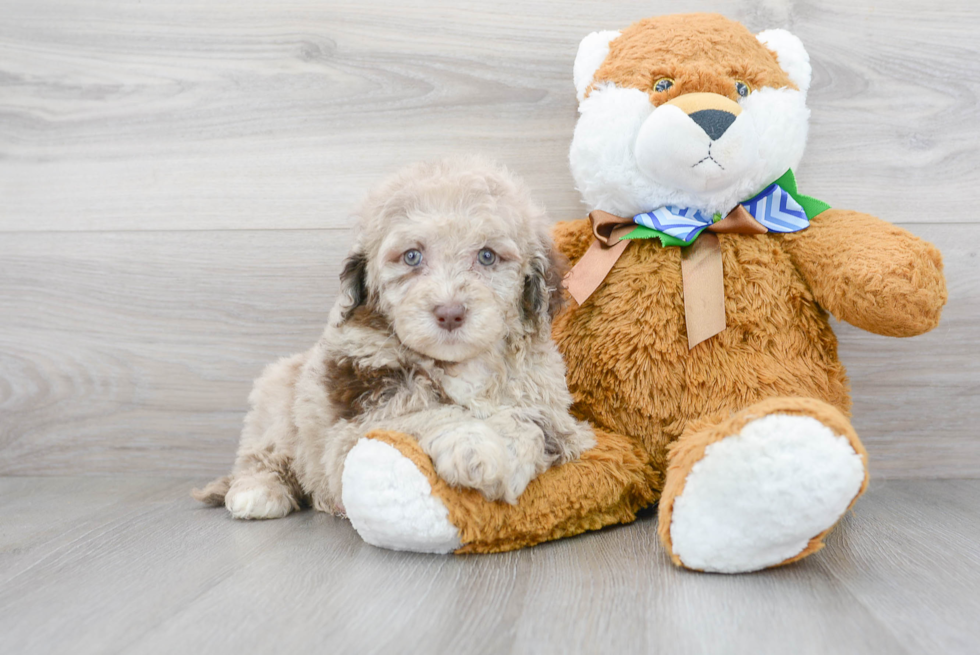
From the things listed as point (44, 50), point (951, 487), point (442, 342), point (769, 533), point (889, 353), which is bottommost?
point (951, 487)

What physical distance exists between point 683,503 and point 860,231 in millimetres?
596

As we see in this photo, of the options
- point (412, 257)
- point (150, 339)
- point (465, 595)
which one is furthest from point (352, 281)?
point (150, 339)

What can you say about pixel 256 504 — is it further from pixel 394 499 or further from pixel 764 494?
pixel 764 494

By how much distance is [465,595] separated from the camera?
0.98 metres

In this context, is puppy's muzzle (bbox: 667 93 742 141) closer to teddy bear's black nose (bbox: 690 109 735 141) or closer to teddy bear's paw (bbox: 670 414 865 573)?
teddy bear's black nose (bbox: 690 109 735 141)

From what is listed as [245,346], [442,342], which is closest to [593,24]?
[442,342]

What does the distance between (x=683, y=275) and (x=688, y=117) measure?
270mm

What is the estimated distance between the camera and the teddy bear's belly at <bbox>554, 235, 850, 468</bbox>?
4.24 feet

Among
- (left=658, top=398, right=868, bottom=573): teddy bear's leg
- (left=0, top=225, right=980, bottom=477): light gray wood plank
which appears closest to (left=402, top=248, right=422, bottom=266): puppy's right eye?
(left=658, top=398, right=868, bottom=573): teddy bear's leg

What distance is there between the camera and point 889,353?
1667mm

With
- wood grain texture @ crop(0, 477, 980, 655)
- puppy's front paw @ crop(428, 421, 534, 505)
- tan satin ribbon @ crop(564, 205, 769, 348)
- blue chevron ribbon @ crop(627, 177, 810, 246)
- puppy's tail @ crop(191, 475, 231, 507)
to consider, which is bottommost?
puppy's tail @ crop(191, 475, 231, 507)

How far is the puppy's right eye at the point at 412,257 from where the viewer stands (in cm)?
117

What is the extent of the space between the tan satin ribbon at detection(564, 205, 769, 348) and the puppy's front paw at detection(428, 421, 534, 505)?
14.8 inches

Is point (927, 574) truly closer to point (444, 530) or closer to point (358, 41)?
point (444, 530)
